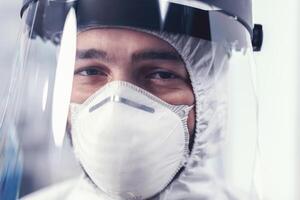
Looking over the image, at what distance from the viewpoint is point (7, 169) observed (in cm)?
93

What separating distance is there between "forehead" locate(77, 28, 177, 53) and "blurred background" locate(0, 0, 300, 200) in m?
0.38

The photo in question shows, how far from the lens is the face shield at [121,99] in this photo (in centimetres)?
89

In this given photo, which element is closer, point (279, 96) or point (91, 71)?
point (91, 71)

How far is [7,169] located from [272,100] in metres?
0.61

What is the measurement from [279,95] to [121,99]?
1.58 ft

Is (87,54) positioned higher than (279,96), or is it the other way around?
(87,54)

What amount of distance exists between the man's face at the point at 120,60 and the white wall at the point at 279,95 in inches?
14.4

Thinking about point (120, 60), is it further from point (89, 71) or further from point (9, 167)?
point (9, 167)

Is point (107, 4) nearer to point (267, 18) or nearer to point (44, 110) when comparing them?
point (44, 110)

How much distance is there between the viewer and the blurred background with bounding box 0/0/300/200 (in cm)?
120

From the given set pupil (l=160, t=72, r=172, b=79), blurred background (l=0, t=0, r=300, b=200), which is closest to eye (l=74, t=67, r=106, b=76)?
pupil (l=160, t=72, r=172, b=79)

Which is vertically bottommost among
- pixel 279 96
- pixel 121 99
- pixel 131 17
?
pixel 279 96

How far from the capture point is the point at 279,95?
4.00 ft

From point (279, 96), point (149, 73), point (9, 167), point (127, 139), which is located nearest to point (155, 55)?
point (149, 73)
